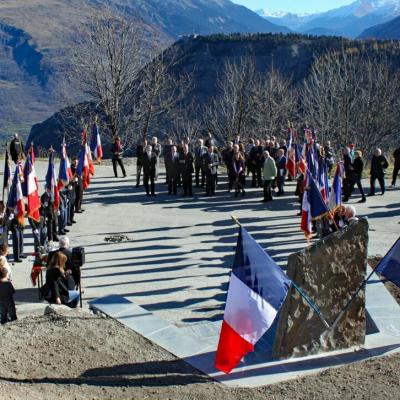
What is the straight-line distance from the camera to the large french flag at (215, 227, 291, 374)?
929cm

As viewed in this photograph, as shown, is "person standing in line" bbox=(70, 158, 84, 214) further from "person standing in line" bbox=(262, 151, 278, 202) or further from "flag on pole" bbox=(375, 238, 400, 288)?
"flag on pole" bbox=(375, 238, 400, 288)

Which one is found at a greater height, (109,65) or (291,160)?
(109,65)

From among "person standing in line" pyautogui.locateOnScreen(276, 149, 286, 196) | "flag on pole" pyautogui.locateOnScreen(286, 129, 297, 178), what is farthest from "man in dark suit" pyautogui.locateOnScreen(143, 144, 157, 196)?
"flag on pole" pyautogui.locateOnScreen(286, 129, 297, 178)

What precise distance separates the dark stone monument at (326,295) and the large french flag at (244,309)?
587mm

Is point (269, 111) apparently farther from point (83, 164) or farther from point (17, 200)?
point (17, 200)

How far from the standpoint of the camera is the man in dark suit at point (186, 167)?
2333 centimetres

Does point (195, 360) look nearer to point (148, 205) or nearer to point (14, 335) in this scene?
point (14, 335)

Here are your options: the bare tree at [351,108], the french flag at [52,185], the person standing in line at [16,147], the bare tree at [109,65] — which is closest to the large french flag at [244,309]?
the french flag at [52,185]

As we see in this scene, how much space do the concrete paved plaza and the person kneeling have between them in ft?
3.61

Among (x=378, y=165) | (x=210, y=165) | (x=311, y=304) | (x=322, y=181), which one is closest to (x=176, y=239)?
(x=322, y=181)

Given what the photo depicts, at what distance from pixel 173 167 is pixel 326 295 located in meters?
13.8

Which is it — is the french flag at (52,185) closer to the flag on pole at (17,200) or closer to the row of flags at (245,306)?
the flag on pole at (17,200)

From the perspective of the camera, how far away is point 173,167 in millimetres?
23562

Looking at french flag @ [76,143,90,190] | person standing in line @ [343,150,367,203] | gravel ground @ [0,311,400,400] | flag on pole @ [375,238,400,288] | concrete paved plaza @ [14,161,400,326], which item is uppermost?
french flag @ [76,143,90,190]
